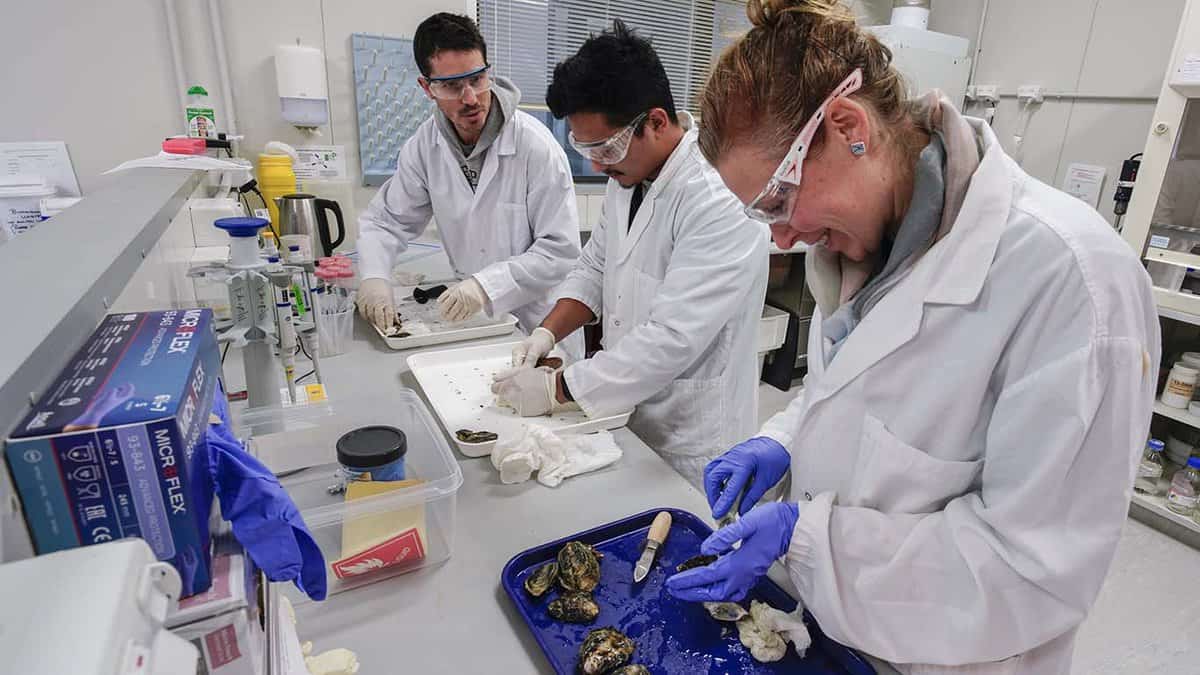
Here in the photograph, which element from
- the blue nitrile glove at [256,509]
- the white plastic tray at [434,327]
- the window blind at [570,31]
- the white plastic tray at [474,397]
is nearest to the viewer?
the blue nitrile glove at [256,509]

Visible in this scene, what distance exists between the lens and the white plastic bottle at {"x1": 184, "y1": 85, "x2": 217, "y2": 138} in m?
2.43

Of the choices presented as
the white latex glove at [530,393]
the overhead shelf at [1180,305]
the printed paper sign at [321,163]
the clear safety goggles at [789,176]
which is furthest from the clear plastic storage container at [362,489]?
the overhead shelf at [1180,305]

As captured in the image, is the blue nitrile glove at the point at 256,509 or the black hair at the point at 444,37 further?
the black hair at the point at 444,37

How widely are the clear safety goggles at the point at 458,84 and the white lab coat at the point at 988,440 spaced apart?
4.90 ft

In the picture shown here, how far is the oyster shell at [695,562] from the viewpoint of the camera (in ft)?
3.03

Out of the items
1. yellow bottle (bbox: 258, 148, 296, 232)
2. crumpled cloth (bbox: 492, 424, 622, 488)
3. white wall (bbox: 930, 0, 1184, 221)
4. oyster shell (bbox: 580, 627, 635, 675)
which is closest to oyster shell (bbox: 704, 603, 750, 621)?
oyster shell (bbox: 580, 627, 635, 675)

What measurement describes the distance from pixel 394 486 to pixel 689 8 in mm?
3701

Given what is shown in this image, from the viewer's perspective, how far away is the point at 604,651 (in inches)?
30.2

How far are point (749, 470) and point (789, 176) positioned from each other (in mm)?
519

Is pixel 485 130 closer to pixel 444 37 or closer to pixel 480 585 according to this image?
pixel 444 37

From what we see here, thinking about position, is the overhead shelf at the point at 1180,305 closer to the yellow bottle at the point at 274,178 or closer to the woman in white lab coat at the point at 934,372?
the woman in white lab coat at the point at 934,372

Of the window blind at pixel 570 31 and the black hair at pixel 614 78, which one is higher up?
the window blind at pixel 570 31

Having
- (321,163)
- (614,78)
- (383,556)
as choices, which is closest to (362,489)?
(383,556)

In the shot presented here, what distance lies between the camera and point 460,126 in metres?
2.09
